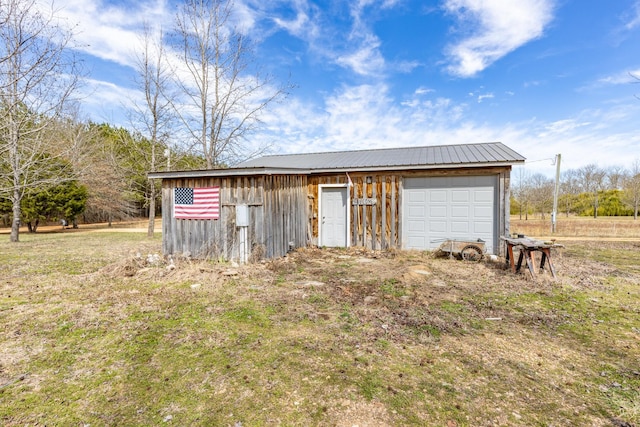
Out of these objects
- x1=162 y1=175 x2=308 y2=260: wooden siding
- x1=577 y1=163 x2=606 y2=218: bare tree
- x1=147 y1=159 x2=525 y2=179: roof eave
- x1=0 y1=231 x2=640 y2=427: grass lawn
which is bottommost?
x1=0 y1=231 x2=640 y2=427: grass lawn

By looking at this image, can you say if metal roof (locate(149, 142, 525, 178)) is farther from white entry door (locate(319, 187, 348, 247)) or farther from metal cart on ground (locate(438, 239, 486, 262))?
metal cart on ground (locate(438, 239, 486, 262))

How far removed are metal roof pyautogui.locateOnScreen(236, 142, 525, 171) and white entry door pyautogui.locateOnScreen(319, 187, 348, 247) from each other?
872mm

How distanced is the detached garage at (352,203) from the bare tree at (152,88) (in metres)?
7.79

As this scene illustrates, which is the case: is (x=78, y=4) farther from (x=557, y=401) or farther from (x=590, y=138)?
(x=590, y=138)

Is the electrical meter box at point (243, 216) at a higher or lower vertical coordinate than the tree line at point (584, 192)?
lower

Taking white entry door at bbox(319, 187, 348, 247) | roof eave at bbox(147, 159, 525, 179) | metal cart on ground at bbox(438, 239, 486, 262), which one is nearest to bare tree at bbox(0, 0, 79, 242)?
roof eave at bbox(147, 159, 525, 179)

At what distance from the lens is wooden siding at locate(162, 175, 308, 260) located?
7262mm

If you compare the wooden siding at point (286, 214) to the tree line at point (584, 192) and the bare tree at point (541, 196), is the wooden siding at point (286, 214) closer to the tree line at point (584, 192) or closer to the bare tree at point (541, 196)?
the tree line at point (584, 192)

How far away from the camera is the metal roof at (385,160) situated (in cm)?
757

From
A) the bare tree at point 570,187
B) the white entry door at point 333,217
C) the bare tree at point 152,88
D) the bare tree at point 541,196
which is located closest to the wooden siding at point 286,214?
the white entry door at point 333,217

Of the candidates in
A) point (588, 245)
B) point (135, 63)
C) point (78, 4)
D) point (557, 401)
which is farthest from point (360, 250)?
point (135, 63)

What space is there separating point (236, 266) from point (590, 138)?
1928 centimetres

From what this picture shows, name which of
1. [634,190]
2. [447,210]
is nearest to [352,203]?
[447,210]

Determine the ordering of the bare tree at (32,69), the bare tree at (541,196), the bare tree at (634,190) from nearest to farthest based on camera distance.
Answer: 1. the bare tree at (32,69)
2. the bare tree at (634,190)
3. the bare tree at (541,196)
